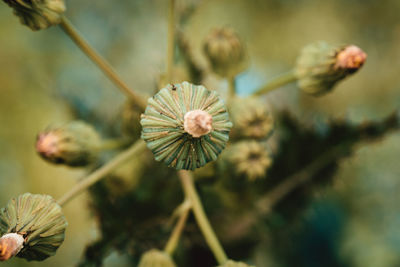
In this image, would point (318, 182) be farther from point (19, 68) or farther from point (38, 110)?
point (19, 68)

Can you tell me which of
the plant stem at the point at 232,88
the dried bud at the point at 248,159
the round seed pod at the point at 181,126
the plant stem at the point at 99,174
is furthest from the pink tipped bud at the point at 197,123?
the plant stem at the point at 232,88

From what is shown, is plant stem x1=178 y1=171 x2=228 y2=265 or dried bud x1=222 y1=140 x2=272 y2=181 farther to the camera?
dried bud x1=222 y1=140 x2=272 y2=181

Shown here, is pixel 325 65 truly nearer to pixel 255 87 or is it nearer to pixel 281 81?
pixel 281 81

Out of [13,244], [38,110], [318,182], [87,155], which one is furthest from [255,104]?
[38,110]

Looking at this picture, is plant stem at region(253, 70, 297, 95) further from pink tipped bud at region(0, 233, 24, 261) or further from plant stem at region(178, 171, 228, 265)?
pink tipped bud at region(0, 233, 24, 261)

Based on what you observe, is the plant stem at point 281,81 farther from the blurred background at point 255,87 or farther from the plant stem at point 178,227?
the plant stem at point 178,227

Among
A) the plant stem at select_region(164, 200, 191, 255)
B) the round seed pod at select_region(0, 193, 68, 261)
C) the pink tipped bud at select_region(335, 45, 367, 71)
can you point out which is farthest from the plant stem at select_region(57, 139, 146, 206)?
the pink tipped bud at select_region(335, 45, 367, 71)
